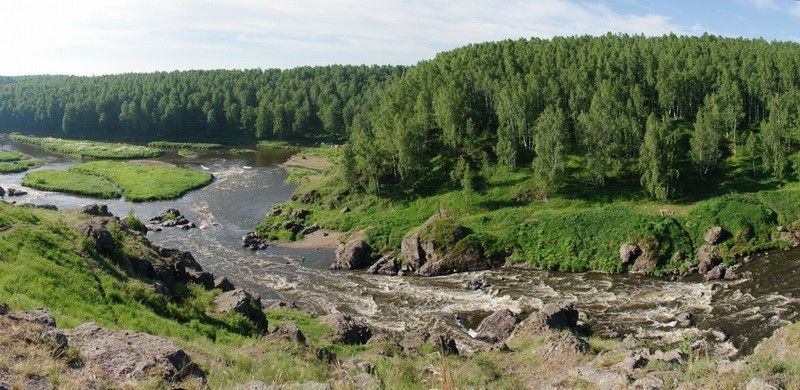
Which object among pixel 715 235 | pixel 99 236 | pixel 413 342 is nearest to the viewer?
pixel 413 342

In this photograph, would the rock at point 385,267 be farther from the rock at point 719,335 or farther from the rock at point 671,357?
the rock at point 671,357

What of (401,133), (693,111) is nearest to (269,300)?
(401,133)

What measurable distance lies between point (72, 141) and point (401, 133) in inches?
5621

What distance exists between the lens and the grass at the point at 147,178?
10419cm

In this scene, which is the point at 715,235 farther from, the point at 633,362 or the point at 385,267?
the point at 633,362

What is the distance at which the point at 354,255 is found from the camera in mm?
68688

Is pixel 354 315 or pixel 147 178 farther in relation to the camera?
pixel 147 178

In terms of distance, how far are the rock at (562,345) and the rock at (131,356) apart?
18.4 m

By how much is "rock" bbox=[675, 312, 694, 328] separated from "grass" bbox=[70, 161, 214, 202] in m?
85.7

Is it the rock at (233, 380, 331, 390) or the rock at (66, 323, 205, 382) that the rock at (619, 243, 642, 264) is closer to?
the rock at (233, 380, 331, 390)

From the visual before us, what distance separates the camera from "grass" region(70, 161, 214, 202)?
104m

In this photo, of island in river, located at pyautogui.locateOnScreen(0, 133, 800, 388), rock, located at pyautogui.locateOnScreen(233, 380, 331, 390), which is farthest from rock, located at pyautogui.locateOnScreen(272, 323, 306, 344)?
rock, located at pyautogui.locateOnScreen(233, 380, 331, 390)

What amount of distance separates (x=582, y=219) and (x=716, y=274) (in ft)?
55.3

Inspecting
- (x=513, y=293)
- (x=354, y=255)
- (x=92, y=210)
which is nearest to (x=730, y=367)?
(x=513, y=293)
